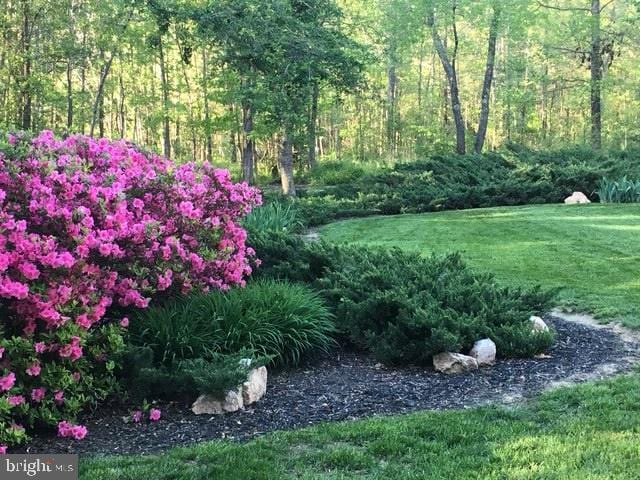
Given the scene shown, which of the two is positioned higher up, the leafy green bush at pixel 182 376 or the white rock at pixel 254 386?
the leafy green bush at pixel 182 376

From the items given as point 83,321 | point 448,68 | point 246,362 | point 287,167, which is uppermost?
point 448,68

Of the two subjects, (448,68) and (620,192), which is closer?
(620,192)

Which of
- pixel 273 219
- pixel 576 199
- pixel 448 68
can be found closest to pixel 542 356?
pixel 273 219

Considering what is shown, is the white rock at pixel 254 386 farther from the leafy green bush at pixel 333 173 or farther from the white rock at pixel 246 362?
the leafy green bush at pixel 333 173

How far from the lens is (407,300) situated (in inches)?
167

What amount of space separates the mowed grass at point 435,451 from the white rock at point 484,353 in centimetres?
86

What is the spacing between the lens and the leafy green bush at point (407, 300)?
13.5 ft

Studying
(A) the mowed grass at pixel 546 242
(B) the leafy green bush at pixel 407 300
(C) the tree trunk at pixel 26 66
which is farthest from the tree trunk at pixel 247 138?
(B) the leafy green bush at pixel 407 300

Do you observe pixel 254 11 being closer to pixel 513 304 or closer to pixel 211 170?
pixel 211 170

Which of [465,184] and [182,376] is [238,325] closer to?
[182,376]

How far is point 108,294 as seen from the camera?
3.39 metres

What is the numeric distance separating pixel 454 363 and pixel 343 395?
832 millimetres

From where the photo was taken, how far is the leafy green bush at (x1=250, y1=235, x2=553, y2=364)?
4117mm

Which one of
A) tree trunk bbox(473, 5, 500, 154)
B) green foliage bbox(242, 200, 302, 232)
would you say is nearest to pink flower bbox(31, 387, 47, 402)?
green foliage bbox(242, 200, 302, 232)
